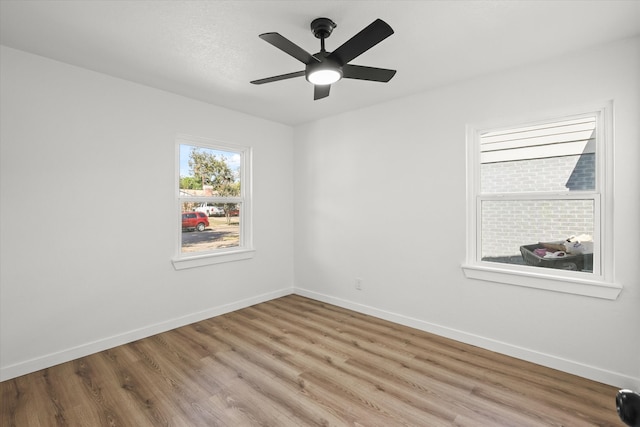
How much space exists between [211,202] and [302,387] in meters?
2.44

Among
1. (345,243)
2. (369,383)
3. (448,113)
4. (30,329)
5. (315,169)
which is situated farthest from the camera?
(315,169)

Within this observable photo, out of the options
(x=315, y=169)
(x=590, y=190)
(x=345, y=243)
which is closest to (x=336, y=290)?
(x=345, y=243)

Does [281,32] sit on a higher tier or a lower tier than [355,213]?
higher

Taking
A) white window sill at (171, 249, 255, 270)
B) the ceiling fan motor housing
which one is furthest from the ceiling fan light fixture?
white window sill at (171, 249, 255, 270)

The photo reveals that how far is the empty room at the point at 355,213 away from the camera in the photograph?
202cm

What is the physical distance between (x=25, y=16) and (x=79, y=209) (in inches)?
57.6

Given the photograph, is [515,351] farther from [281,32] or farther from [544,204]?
[281,32]

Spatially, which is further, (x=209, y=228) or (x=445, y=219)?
(x=209, y=228)

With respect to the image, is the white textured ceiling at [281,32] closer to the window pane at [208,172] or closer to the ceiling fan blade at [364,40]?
the ceiling fan blade at [364,40]

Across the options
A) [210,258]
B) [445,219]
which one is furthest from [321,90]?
[210,258]

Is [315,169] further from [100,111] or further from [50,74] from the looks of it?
[50,74]

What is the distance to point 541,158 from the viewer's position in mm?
2650

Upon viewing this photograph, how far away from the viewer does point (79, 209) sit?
8.91ft

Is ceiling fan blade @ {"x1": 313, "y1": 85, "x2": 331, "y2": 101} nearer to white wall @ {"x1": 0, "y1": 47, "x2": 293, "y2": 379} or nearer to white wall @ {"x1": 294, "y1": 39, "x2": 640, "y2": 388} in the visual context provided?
white wall @ {"x1": 294, "y1": 39, "x2": 640, "y2": 388}
